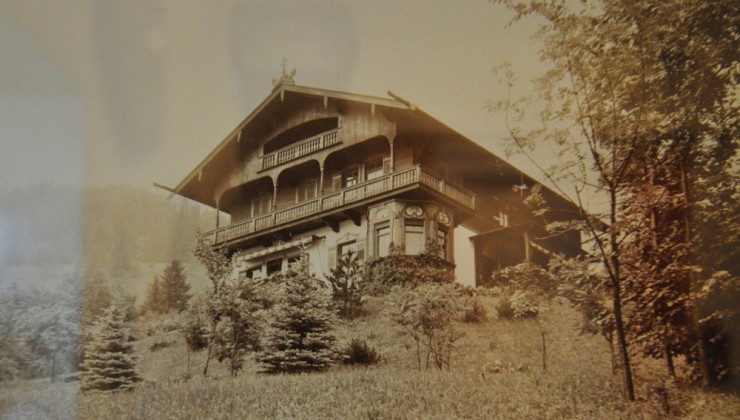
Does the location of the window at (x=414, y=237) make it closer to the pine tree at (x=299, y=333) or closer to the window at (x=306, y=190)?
the pine tree at (x=299, y=333)

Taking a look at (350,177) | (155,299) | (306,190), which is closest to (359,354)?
(350,177)

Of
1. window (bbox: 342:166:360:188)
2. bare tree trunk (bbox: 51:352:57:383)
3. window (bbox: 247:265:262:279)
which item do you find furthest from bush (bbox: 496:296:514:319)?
window (bbox: 247:265:262:279)

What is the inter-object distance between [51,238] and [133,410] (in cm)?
1112

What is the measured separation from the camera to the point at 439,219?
647 inches

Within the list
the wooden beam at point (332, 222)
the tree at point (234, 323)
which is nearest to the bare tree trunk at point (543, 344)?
the tree at point (234, 323)

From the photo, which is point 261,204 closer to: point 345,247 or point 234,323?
point 345,247

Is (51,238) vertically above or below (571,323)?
above

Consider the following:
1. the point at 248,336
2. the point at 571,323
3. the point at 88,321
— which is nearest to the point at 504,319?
the point at 571,323

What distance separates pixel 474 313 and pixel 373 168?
8447mm

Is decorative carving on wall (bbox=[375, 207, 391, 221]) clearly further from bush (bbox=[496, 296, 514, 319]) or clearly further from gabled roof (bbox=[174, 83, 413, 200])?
bush (bbox=[496, 296, 514, 319])

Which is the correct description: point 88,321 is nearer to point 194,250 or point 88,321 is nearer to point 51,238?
point 194,250

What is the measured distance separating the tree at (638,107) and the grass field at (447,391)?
2.90 ft

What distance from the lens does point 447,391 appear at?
771cm

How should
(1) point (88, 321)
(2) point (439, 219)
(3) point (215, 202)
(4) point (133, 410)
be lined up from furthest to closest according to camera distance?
(3) point (215, 202) → (2) point (439, 219) → (1) point (88, 321) → (4) point (133, 410)
